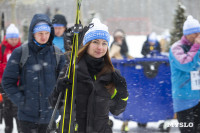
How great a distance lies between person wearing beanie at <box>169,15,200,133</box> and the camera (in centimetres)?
434

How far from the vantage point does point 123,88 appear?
9.30 feet

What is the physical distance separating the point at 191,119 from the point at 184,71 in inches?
26.9

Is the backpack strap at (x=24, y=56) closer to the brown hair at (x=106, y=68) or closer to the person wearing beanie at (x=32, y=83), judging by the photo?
the person wearing beanie at (x=32, y=83)

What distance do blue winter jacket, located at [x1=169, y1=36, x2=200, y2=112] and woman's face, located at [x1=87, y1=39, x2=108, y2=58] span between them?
191 centimetres

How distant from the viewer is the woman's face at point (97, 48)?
276 centimetres

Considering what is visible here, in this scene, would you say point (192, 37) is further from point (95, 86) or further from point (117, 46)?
point (117, 46)

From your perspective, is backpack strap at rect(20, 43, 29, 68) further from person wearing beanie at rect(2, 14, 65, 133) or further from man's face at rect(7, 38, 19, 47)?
man's face at rect(7, 38, 19, 47)

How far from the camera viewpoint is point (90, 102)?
2.66 m

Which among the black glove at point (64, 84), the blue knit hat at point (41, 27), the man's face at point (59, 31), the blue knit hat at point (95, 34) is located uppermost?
the man's face at point (59, 31)

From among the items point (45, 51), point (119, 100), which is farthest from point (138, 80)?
point (119, 100)

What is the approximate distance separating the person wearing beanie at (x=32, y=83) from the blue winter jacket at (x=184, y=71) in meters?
1.85

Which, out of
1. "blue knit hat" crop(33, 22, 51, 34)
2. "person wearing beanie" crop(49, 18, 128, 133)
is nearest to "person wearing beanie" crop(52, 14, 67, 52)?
"blue knit hat" crop(33, 22, 51, 34)

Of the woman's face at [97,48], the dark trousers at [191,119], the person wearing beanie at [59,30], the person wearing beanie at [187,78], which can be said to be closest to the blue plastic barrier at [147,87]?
the person wearing beanie at [59,30]

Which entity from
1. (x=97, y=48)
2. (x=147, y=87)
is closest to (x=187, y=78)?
(x=147, y=87)
